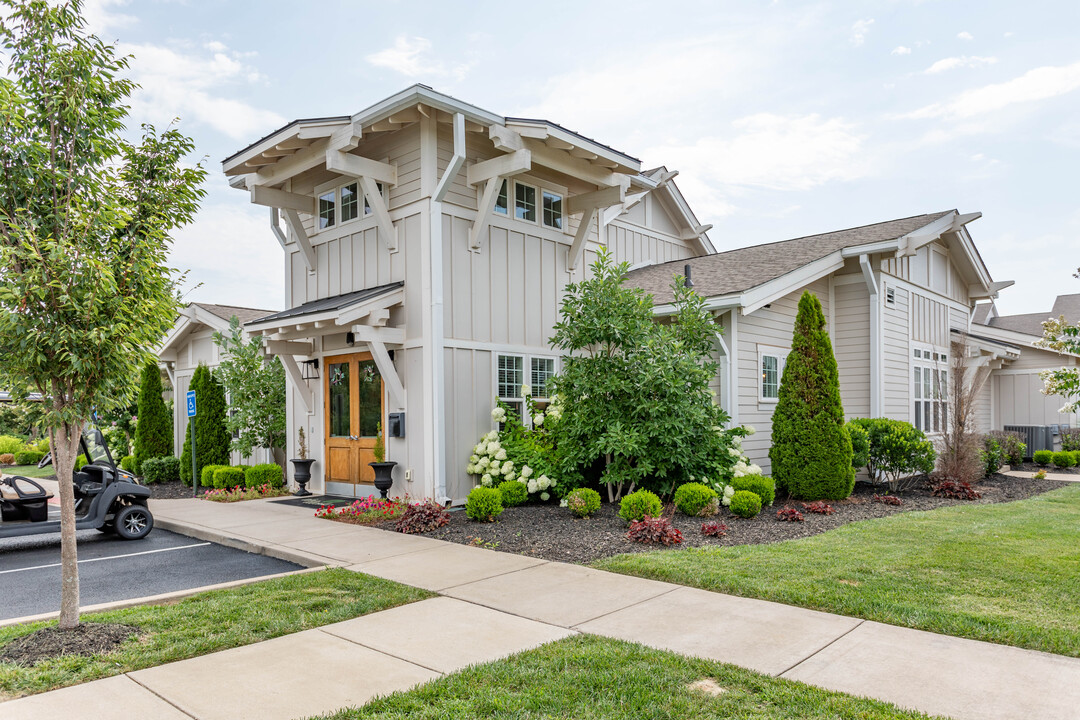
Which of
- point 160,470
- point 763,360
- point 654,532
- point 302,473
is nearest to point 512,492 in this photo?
point 654,532

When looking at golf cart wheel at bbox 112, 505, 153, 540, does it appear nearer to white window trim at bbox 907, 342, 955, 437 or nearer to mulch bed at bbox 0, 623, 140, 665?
mulch bed at bbox 0, 623, 140, 665

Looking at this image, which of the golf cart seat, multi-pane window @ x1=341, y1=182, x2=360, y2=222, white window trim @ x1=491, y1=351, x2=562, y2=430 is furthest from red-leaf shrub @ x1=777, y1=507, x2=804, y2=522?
the golf cart seat

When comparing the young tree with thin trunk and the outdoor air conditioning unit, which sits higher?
the young tree with thin trunk

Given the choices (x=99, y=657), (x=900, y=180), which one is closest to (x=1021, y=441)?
(x=900, y=180)

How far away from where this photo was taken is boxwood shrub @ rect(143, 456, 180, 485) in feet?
51.4

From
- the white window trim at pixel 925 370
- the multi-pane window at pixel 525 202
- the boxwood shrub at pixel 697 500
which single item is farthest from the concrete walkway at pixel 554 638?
the white window trim at pixel 925 370

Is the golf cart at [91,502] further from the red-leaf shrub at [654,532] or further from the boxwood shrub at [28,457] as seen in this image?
the boxwood shrub at [28,457]

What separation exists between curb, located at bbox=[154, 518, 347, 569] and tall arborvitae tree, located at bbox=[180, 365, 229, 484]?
212 inches

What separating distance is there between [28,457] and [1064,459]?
30.6m

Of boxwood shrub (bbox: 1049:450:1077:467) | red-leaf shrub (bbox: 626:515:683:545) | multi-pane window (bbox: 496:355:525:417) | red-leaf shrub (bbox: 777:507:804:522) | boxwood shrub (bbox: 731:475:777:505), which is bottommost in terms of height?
boxwood shrub (bbox: 1049:450:1077:467)

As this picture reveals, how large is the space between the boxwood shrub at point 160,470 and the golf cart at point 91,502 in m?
6.65

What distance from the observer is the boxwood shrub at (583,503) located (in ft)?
30.0

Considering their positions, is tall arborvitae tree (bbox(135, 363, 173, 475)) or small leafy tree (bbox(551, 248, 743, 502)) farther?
tall arborvitae tree (bbox(135, 363, 173, 475))

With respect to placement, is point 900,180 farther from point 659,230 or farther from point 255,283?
point 255,283
